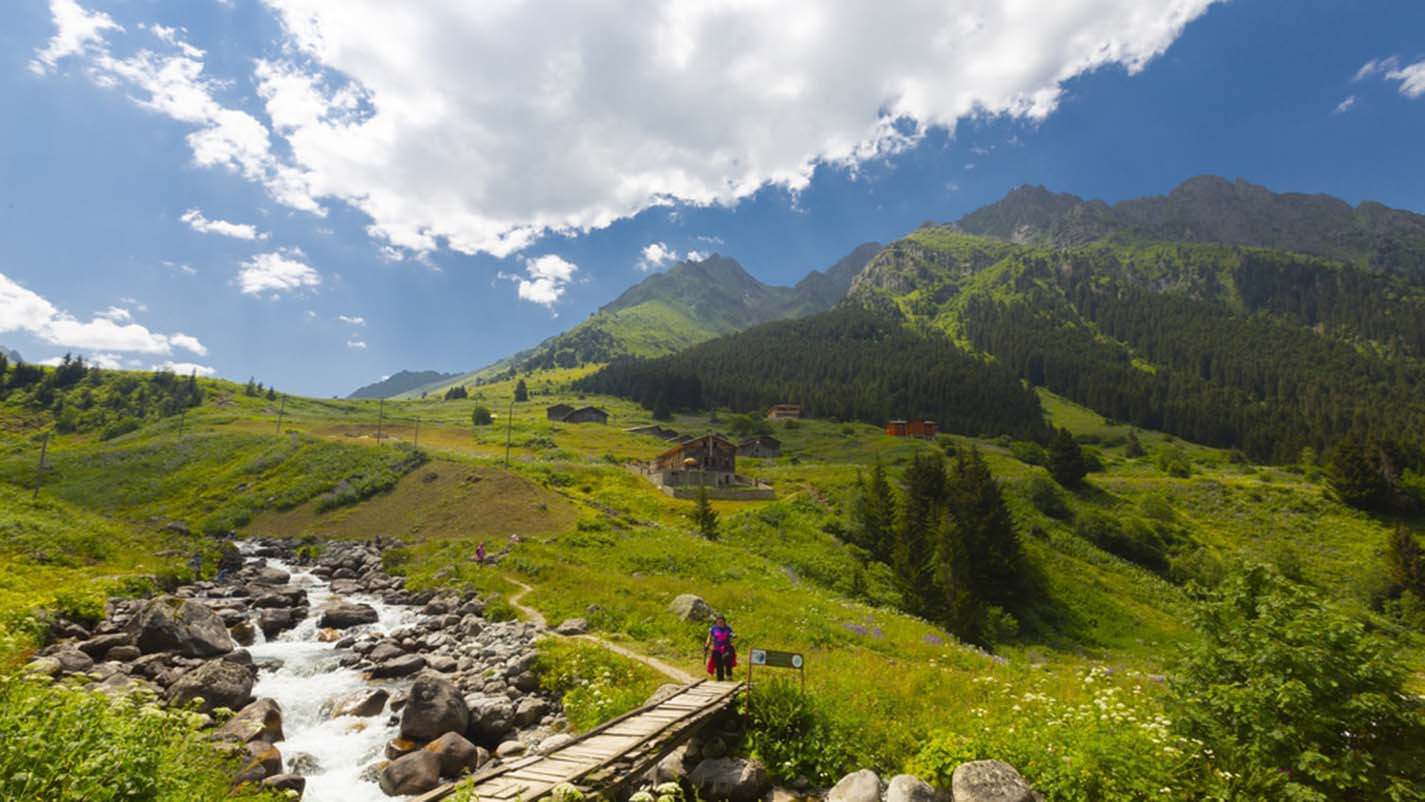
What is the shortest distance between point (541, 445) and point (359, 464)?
164 ft

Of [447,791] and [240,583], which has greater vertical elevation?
[447,791]

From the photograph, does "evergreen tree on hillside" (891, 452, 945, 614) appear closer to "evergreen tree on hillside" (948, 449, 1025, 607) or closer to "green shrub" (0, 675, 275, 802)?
"evergreen tree on hillside" (948, 449, 1025, 607)

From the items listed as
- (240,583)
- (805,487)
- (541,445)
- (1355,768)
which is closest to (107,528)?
(240,583)

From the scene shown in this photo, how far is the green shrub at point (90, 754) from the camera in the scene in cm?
695

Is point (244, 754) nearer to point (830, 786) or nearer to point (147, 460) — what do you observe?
point (830, 786)

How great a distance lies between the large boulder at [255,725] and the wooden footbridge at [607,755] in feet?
25.3

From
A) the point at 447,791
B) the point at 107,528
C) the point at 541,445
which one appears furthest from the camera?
the point at 541,445

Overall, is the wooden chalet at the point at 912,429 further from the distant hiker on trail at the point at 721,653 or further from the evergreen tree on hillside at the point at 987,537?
the distant hiker on trail at the point at 721,653

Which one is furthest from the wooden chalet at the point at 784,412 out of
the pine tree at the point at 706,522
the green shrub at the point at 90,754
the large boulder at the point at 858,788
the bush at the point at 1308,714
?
the green shrub at the point at 90,754

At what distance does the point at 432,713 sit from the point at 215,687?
6.53 meters

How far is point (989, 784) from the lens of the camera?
9320mm

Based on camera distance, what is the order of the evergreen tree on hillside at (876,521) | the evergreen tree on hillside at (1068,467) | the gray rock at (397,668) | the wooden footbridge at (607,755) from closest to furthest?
the wooden footbridge at (607,755) < the gray rock at (397,668) < the evergreen tree on hillside at (876,521) < the evergreen tree on hillside at (1068,467)

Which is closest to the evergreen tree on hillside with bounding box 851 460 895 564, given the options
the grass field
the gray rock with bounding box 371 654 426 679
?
the grass field

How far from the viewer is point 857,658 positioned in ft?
63.7
